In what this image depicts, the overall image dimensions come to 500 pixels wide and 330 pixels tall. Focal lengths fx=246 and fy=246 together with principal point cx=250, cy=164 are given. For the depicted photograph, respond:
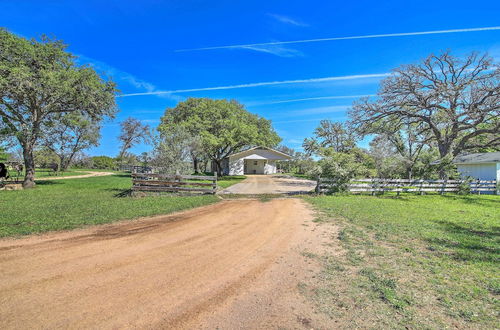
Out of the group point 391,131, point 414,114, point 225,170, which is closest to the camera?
point 414,114

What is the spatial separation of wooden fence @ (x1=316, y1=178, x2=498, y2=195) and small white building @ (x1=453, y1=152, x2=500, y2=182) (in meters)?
1.78

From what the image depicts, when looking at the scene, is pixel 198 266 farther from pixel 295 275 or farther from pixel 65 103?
pixel 65 103

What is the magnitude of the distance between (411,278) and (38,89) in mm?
19839

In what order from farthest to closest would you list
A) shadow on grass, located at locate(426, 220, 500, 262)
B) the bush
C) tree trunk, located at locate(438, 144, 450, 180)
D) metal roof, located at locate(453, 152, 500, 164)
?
the bush < metal roof, located at locate(453, 152, 500, 164) < tree trunk, located at locate(438, 144, 450, 180) < shadow on grass, located at locate(426, 220, 500, 262)

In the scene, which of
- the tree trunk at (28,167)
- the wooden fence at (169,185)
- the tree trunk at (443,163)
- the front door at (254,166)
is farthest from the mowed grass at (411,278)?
the front door at (254,166)

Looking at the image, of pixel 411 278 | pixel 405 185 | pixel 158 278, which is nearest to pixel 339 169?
pixel 405 185

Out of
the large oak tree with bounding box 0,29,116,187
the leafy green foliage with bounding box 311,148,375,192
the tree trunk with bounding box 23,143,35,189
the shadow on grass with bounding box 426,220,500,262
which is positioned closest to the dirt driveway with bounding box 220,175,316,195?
the leafy green foliage with bounding box 311,148,375,192

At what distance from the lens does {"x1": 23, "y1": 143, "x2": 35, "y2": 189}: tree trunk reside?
16312mm

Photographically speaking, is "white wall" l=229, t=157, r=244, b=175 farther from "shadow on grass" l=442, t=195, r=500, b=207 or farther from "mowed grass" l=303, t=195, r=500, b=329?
"mowed grass" l=303, t=195, r=500, b=329

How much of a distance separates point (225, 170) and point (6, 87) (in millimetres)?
29385

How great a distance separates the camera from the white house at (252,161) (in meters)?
39.3

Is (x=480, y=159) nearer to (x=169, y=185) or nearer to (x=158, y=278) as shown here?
(x=169, y=185)

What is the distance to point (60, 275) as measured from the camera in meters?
3.77

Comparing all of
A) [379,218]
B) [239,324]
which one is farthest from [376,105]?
[239,324]
